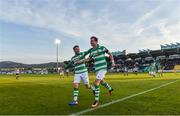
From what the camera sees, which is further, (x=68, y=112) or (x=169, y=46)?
(x=169, y=46)

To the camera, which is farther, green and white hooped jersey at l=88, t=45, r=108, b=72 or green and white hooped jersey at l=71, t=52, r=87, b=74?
green and white hooped jersey at l=71, t=52, r=87, b=74

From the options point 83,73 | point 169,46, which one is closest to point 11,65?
point 169,46

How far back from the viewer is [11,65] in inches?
7151

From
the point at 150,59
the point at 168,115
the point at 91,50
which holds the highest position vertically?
the point at 150,59

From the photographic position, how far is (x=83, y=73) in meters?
10.9

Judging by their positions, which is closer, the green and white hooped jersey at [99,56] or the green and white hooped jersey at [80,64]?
the green and white hooped jersey at [99,56]

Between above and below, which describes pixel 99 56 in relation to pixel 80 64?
above

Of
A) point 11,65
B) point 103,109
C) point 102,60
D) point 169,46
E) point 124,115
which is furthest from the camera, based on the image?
point 11,65

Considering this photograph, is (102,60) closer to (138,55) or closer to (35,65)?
(138,55)

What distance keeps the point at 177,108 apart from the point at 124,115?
217 centimetres

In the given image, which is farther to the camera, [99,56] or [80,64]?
[80,64]

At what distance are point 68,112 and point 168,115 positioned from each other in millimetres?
2665

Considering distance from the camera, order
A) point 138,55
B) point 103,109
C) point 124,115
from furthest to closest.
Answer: point 138,55, point 103,109, point 124,115

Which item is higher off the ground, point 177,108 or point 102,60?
point 102,60
